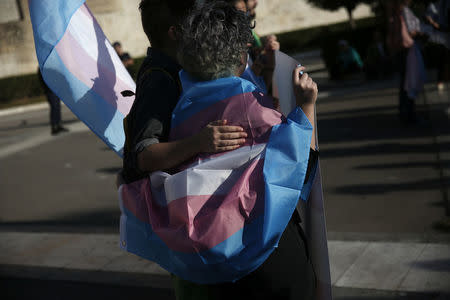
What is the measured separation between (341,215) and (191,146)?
12.0ft

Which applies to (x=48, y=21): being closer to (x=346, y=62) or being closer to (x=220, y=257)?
(x=220, y=257)

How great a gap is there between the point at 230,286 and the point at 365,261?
2.37 m

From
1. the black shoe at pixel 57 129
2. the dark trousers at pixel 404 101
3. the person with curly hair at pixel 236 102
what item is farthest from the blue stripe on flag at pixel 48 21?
the black shoe at pixel 57 129

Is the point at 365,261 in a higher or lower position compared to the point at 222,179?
lower

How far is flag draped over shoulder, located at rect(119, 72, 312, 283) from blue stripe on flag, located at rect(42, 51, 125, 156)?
22.4 inches

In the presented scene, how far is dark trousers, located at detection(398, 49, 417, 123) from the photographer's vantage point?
26.0 feet

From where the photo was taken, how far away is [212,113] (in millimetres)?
1823

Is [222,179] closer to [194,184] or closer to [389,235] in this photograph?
[194,184]

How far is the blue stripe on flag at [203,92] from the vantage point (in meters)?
1.79

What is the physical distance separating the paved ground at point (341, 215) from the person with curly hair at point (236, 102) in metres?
1.85

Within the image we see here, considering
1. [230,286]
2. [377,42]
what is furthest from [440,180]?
[377,42]

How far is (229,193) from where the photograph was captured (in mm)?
1736

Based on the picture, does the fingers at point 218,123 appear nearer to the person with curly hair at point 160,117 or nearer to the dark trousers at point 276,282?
the person with curly hair at point 160,117

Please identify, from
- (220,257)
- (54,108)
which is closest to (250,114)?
(220,257)
